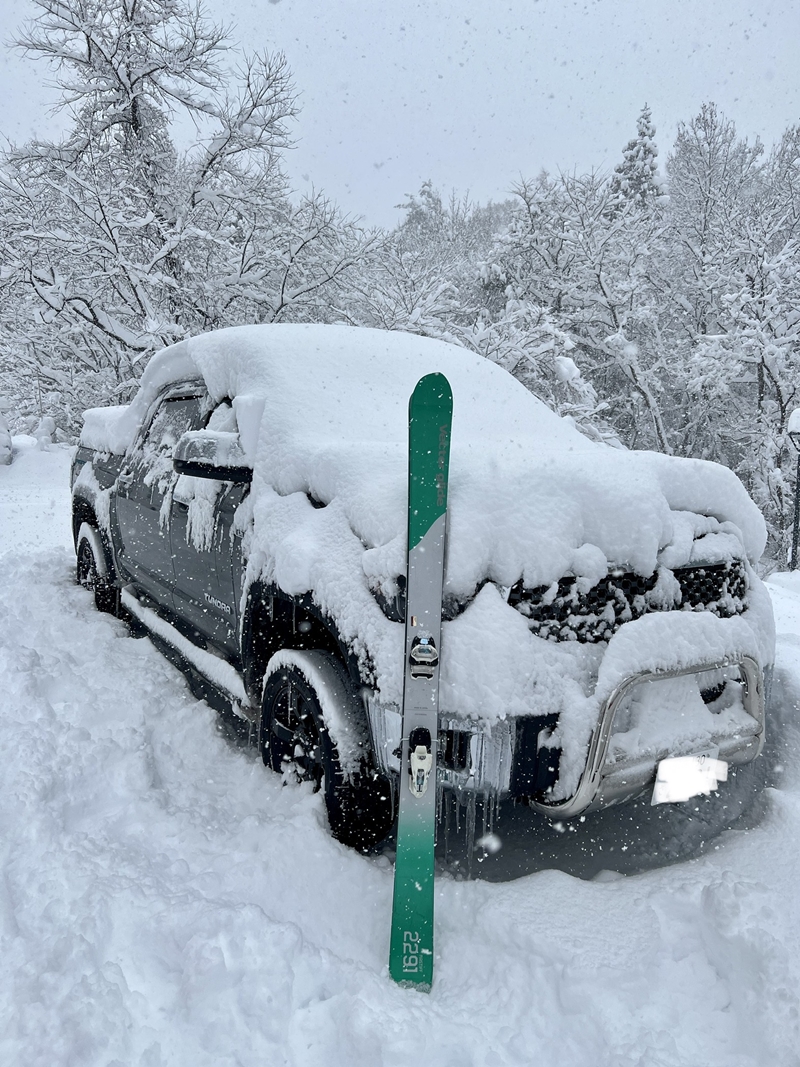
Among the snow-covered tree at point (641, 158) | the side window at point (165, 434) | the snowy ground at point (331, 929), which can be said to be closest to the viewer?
the snowy ground at point (331, 929)

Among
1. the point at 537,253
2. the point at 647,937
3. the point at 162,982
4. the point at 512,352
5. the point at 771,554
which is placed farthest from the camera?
the point at 771,554

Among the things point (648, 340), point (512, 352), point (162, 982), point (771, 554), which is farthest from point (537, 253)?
point (162, 982)

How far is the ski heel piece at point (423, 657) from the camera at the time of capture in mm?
1868

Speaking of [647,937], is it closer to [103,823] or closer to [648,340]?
[103,823]

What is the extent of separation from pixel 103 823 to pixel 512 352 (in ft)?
38.5

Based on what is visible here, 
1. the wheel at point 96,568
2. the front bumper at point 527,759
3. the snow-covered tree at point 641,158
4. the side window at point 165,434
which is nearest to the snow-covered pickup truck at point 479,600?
the front bumper at point 527,759

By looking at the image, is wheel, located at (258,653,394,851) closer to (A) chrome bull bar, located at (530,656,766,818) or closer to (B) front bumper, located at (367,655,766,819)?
(B) front bumper, located at (367,655,766,819)

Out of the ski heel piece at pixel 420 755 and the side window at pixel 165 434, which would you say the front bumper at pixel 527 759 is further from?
the side window at pixel 165 434

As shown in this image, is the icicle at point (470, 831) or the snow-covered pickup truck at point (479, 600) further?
the icicle at point (470, 831)

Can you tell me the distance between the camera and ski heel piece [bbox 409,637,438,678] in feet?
6.13

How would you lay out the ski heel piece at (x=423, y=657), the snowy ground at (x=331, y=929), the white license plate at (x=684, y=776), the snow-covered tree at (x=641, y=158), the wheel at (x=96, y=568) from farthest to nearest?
the snow-covered tree at (x=641, y=158) < the wheel at (x=96, y=568) < the white license plate at (x=684, y=776) < the ski heel piece at (x=423, y=657) < the snowy ground at (x=331, y=929)

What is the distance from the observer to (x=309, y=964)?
1806mm

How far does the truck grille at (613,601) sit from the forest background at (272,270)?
912 cm

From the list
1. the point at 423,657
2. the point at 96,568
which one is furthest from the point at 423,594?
the point at 96,568
